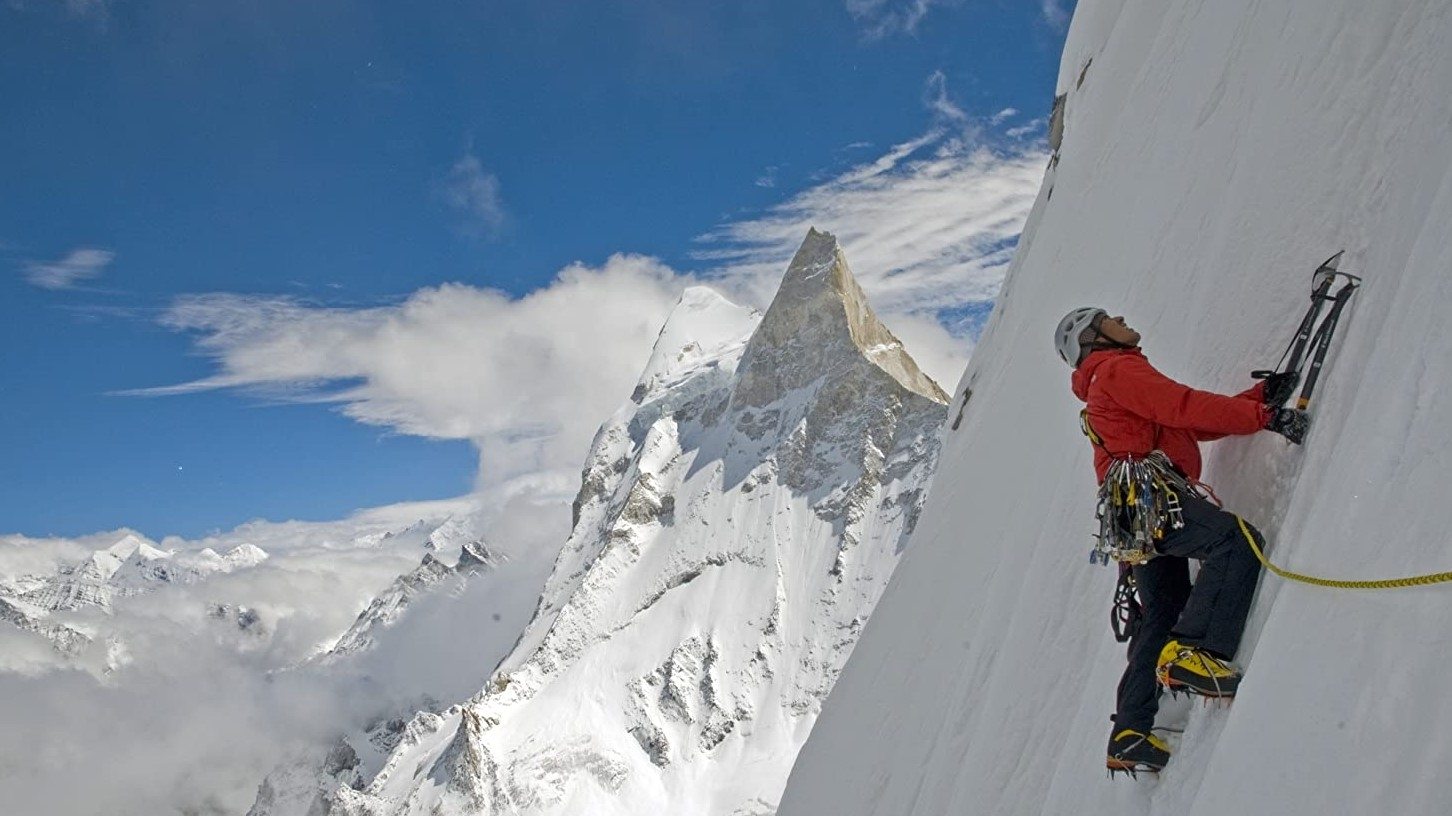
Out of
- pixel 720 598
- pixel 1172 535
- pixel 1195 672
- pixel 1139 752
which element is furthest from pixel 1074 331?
pixel 720 598

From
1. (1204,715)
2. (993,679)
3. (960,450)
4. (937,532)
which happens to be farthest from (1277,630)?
(960,450)

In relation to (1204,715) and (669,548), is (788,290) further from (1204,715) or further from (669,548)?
(1204,715)

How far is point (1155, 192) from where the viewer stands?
7.83 m

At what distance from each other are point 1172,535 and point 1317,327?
113 cm

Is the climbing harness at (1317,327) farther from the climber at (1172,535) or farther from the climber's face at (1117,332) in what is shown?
the climber's face at (1117,332)

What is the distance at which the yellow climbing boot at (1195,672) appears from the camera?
3.44 meters

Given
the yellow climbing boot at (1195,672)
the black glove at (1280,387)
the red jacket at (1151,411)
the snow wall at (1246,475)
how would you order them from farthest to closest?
the red jacket at (1151,411), the black glove at (1280,387), the yellow climbing boot at (1195,672), the snow wall at (1246,475)

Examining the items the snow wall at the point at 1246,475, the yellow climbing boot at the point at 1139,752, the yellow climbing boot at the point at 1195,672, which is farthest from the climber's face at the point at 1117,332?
the yellow climbing boot at the point at 1139,752

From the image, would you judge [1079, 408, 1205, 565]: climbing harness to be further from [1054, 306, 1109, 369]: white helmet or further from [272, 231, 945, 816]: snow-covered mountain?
[272, 231, 945, 816]: snow-covered mountain

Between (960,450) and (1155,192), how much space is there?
6047mm

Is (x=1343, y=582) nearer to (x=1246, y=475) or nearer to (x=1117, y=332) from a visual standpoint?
(x=1246, y=475)

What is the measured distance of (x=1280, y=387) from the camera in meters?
3.85

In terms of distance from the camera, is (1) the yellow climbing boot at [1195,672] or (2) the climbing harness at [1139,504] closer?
(1) the yellow climbing boot at [1195,672]

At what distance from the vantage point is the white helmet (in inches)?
186
